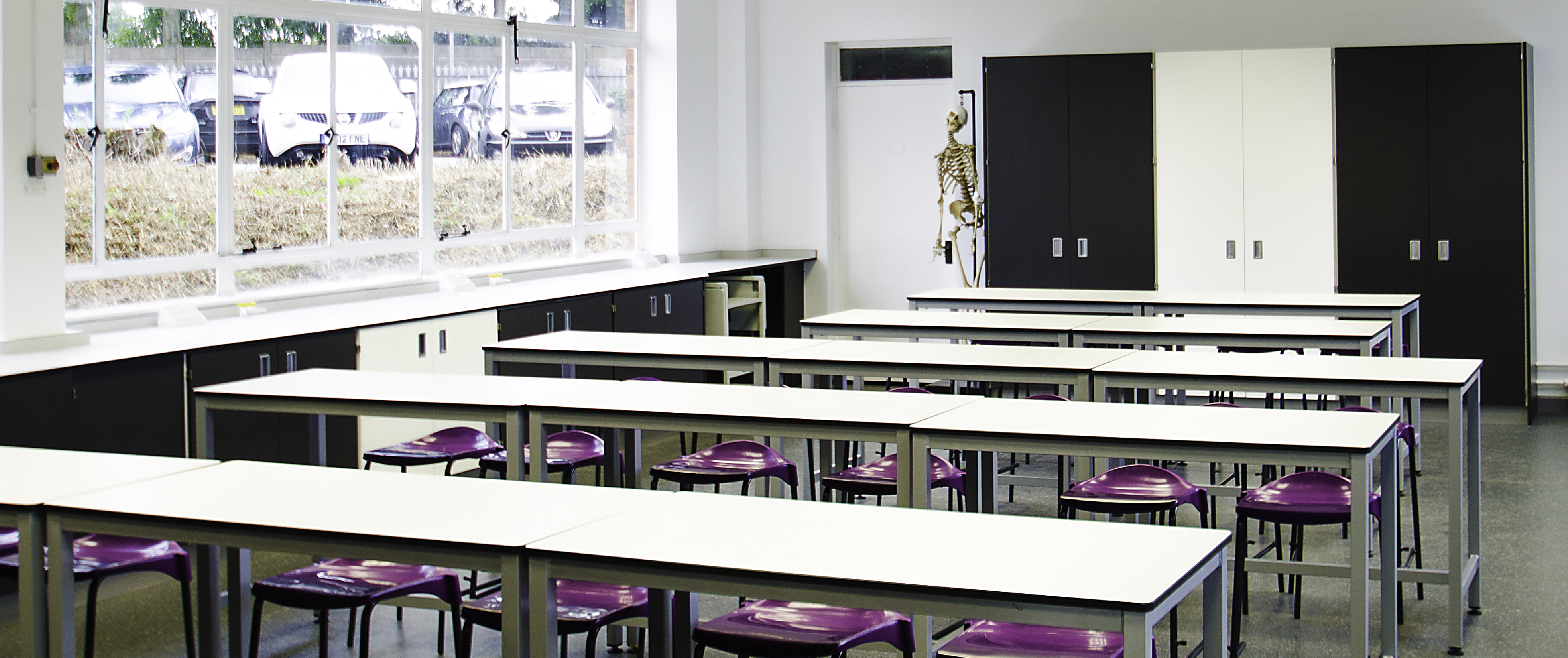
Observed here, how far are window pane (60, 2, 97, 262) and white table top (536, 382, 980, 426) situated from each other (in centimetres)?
295

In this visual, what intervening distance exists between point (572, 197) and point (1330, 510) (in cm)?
629

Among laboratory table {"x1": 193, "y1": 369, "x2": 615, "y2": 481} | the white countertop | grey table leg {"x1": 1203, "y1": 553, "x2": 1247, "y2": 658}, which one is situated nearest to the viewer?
grey table leg {"x1": 1203, "y1": 553, "x2": 1247, "y2": 658}

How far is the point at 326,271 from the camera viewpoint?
735 centimetres

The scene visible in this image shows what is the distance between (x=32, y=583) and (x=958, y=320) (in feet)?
13.9

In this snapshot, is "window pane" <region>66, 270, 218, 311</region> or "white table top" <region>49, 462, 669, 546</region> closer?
"white table top" <region>49, 462, 669, 546</region>

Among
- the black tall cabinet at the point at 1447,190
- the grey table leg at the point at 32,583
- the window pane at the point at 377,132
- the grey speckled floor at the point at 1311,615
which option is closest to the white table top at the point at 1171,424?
the grey speckled floor at the point at 1311,615

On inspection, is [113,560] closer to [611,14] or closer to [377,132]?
[377,132]

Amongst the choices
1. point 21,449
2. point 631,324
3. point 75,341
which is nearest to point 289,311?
point 75,341

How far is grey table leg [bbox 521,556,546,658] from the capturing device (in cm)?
251

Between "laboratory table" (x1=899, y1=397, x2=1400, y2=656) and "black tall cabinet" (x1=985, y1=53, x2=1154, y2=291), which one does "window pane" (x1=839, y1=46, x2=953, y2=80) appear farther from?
"laboratory table" (x1=899, y1=397, x2=1400, y2=656)

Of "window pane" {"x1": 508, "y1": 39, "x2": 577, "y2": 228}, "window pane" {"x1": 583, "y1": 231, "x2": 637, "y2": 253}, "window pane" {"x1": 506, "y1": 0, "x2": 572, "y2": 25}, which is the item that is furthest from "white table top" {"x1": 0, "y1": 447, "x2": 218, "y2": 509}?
"window pane" {"x1": 583, "y1": 231, "x2": 637, "y2": 253}

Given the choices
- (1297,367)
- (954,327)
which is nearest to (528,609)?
(1297,367)

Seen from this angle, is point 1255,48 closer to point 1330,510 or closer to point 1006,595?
point 1330,510

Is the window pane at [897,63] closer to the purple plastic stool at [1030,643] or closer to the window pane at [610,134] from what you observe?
the window pane at [610,134]
